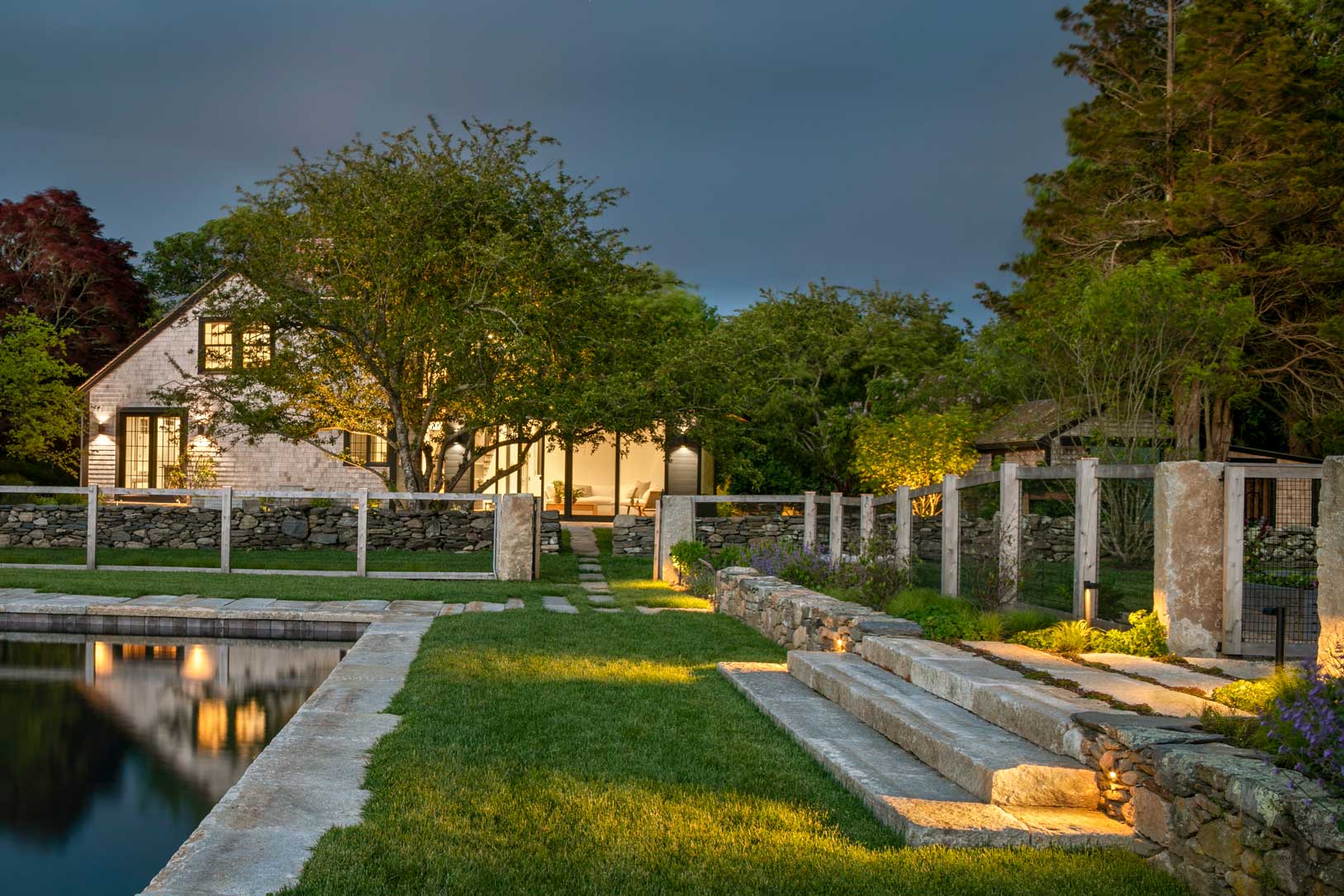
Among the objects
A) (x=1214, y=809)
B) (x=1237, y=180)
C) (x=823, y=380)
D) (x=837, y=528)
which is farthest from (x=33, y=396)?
(x=1214, y=809)

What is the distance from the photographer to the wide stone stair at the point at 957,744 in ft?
13.0

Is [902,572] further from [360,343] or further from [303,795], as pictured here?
[360,343]

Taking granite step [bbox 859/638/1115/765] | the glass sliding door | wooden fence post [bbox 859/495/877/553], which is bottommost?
granite step [bbox 859/638/1115/765]

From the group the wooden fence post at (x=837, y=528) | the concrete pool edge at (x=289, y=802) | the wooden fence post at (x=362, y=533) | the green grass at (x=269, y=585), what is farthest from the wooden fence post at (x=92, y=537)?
the wooden fence post at (x=837, y=528)

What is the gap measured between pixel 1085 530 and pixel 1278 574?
3.91 ft

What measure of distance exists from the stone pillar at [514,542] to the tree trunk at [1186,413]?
11996 mm

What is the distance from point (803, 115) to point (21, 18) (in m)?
25.0

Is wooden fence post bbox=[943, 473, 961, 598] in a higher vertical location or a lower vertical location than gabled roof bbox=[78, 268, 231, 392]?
lower

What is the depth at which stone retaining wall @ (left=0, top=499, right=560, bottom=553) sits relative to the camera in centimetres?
1880

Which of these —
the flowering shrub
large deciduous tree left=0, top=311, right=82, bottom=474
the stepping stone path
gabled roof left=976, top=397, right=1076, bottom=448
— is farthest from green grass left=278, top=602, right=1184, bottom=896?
large deciduous tree left=0, top=311, right=82, bottom=474

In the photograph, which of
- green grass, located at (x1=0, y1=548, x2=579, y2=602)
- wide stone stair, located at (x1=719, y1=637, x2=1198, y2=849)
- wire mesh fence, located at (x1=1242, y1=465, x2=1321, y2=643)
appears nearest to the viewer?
wide stone stair, located at (x1=719, y1=637, x2=1198, y2=849)

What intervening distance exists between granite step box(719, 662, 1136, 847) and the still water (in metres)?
3.51

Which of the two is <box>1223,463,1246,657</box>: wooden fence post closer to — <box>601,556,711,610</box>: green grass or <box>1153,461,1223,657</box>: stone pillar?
<box>1153,461,1223,657</box>: stone pillar

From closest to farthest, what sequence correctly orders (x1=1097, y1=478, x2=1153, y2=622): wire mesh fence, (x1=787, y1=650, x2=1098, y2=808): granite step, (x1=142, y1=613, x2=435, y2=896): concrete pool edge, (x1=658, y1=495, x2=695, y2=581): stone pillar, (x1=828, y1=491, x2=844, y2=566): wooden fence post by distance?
(x1=142, y1=613, x2=435, y2=896): concrete pool edge, (x1=787, y1=650, x2=1098, y2=808): granite step, (x1=1097, y1=478, x2=1153, y2=622): wire mesh fence, (x1=828, y1=491, x2=844, y2=566): wooden fence post, (x1=658, y1=495, x2=695, y2=581): stone pillar
